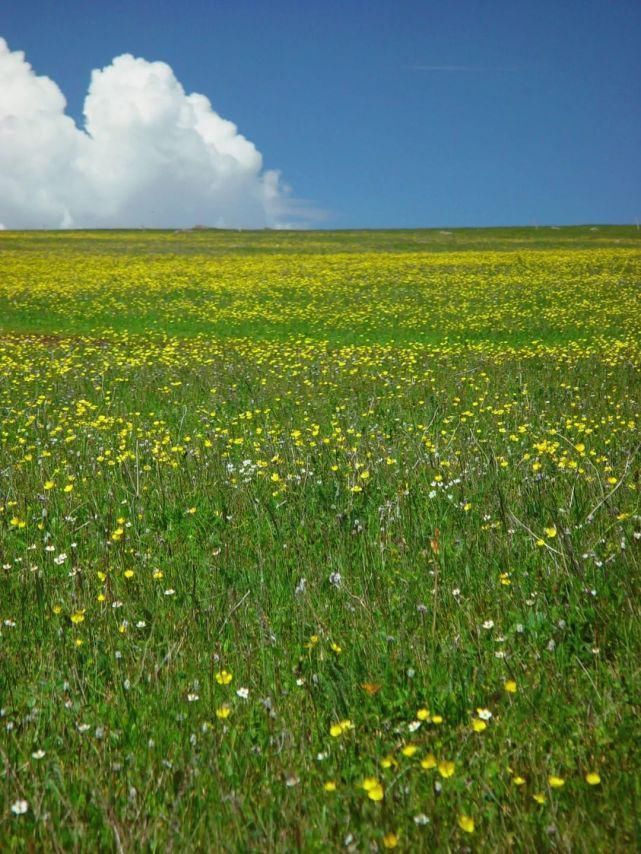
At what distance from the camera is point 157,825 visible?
2227 mm

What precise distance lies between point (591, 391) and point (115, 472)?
6.81 metres

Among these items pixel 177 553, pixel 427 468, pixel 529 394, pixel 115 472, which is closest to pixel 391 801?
pixel 177 553

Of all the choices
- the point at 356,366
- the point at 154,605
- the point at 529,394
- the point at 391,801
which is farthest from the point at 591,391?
the point at 391,801

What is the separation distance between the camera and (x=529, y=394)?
9.42 m

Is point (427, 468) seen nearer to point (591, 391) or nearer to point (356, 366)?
point (591, 391)

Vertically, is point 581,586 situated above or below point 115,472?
above

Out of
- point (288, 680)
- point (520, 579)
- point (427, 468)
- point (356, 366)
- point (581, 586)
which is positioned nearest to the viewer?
point (288, 680)

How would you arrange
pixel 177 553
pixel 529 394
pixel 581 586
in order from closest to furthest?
pixel 581 586, pixel 177 553, pixel 529 394

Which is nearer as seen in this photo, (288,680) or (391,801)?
(391,801)

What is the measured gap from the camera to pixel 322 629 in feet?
11.4

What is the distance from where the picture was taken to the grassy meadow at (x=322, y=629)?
2.37m

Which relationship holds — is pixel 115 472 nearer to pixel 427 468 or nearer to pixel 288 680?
pixel 427 468

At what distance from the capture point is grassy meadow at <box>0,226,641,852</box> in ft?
7.77

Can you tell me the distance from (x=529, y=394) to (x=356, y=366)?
3913mm
